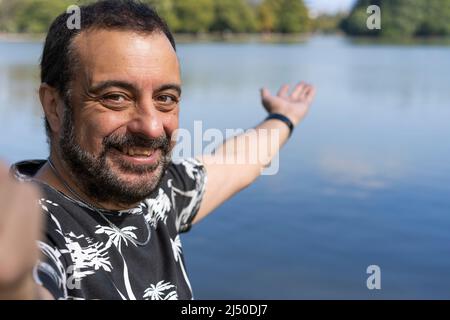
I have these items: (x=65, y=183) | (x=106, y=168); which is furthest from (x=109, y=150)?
(x=65, y=183)

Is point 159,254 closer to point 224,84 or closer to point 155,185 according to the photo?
point 155,185

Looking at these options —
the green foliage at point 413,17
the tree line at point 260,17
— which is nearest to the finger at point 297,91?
the tree line at point 260,17

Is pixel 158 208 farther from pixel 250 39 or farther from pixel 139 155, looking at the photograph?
pixel 250 39

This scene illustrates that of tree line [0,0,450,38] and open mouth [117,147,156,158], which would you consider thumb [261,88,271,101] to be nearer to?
open mouth [117,147,156,158]

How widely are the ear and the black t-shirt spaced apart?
0.15 metres

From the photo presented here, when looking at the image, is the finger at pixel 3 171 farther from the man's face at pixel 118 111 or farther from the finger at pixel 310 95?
the finger at pixel 310 95


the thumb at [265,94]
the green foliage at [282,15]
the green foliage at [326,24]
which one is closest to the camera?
the thumb at [265,94]

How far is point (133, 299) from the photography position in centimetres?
150

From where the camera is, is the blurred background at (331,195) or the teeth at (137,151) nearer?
the teeth at (137,151)

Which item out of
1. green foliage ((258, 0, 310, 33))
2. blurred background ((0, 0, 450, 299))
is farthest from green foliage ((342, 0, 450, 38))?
blurred background ((0, 0, 450, 299))

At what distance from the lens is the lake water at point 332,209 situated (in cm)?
546

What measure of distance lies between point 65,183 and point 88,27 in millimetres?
405

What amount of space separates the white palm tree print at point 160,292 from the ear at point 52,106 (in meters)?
0.49

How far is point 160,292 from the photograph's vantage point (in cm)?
162
